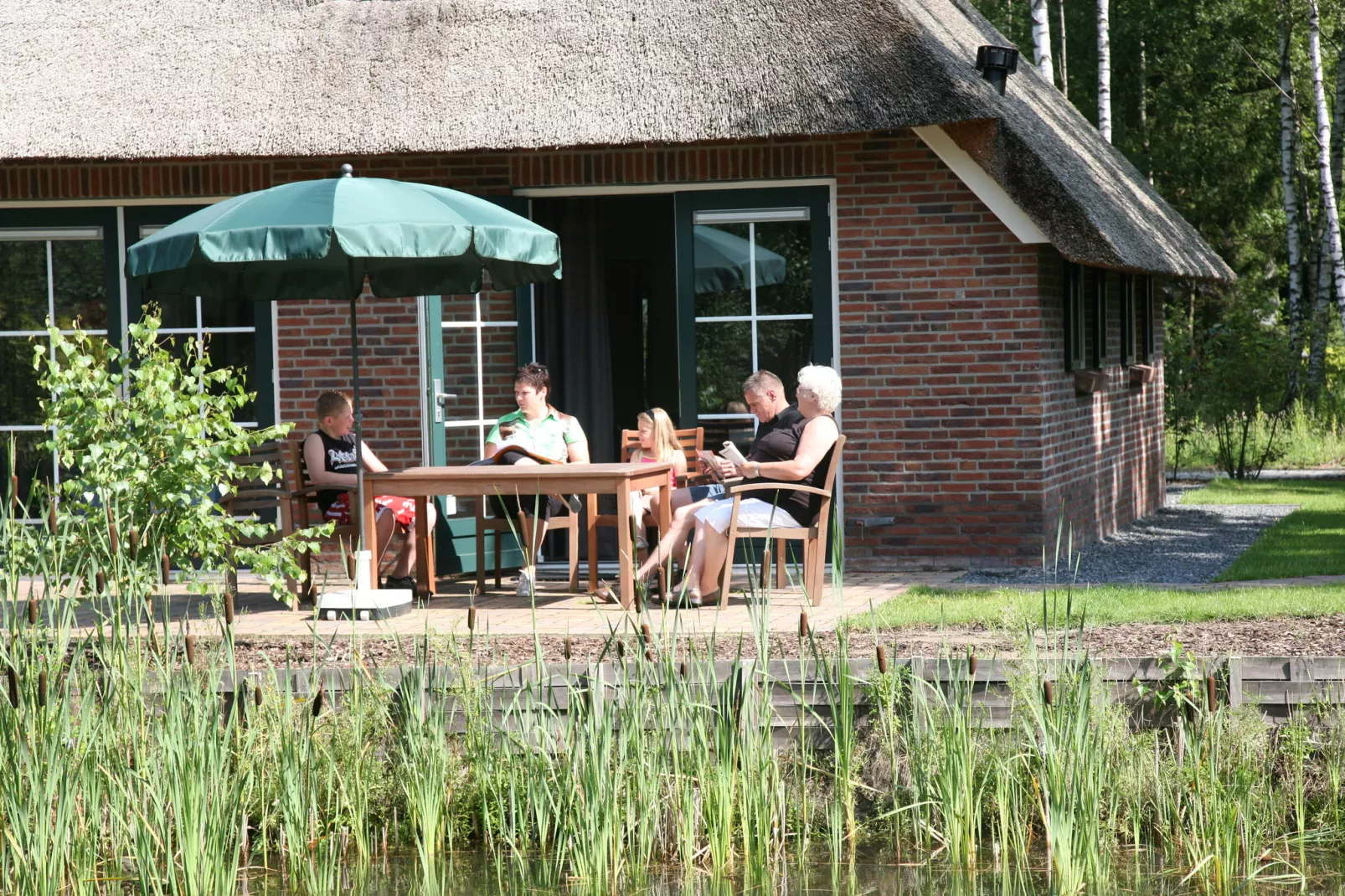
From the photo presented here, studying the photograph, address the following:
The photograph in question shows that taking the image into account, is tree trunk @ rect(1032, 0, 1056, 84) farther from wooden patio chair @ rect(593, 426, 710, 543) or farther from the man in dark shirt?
the man in dark shirt

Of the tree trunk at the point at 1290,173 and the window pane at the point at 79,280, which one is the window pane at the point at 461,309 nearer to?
the window pane at the point at 79,280

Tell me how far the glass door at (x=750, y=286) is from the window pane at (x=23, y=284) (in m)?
3.63

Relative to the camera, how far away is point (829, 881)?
4.32 metres

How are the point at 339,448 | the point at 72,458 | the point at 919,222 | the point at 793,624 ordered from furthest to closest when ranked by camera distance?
the point at 919,222
the point at 339,448
the point at 793,624
the point at 72,458

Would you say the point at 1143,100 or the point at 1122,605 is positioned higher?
the point at 1143,100

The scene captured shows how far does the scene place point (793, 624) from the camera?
626cm

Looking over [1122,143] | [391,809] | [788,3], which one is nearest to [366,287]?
[788,3]

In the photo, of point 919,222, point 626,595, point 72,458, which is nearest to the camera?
point 72,458

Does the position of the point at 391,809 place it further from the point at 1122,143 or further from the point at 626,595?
the point at 1122,143

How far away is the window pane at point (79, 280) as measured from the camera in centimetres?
919

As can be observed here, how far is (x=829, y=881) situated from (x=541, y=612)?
277 cm

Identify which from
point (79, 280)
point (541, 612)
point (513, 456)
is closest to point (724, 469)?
point (541, 612)

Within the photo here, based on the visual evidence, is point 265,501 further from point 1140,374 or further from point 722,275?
point 1140,374

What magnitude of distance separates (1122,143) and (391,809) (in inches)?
915
